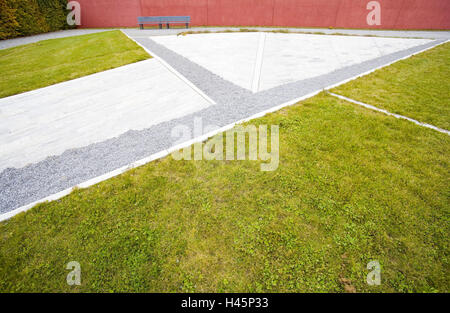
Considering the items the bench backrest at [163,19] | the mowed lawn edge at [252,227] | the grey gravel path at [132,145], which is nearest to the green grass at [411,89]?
the grey gravel path at [132,145]

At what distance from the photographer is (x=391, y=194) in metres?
3.75

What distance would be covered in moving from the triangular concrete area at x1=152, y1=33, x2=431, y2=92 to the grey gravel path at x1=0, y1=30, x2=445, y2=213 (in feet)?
2.07

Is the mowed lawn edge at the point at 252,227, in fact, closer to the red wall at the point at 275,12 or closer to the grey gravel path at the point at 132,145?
the grey gravel path at the point at 132,145

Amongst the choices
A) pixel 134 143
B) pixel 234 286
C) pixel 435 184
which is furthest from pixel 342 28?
pixel 234 286

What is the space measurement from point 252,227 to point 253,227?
0.02 m

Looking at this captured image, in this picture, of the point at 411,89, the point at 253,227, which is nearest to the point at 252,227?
the point at 253,227

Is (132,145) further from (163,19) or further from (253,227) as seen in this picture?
(163,19)

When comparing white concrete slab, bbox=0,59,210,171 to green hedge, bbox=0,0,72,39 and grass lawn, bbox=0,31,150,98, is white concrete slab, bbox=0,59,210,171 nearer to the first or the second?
grass lawn, bbox=0,31,150,98

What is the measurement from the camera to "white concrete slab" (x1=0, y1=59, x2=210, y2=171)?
17.3 feet

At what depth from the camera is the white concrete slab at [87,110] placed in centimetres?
528

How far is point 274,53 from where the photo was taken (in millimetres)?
10547
